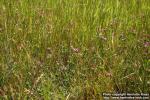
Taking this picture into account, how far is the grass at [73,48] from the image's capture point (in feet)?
8.55

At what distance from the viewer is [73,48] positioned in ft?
9.88

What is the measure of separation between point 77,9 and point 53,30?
0.52 meters

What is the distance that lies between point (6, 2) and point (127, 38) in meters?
1.38

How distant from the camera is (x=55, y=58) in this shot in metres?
3.04

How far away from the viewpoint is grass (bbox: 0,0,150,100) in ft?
8.55

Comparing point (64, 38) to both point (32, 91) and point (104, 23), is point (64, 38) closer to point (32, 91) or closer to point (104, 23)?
point (104, 23)

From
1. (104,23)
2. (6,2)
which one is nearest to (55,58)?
(104,23)

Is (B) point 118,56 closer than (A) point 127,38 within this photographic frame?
Yes

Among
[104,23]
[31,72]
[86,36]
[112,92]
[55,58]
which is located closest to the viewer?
[112,92]

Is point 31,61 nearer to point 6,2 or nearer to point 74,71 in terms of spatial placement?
point 74,71

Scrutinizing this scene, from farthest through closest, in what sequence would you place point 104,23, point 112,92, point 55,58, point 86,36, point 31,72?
point 104,23, point 86,36, point 55,58, point 31,72, point 112,92

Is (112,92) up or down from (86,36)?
down

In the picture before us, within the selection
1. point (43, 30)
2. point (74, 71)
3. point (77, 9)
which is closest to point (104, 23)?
point (77, 9)

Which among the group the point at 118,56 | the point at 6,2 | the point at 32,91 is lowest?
the point at 32,91
